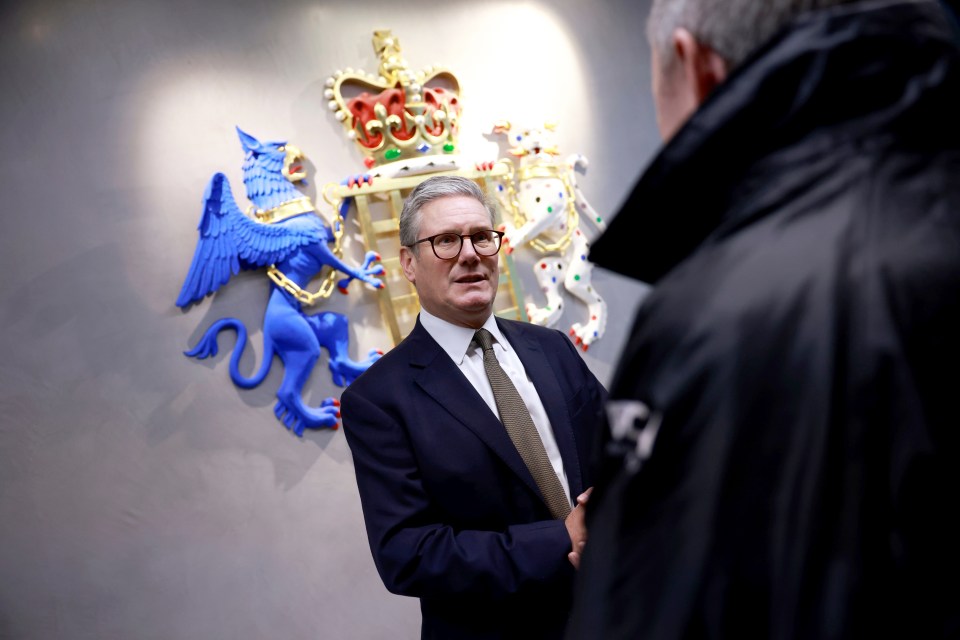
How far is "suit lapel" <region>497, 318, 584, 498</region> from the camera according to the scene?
1566 millimetres

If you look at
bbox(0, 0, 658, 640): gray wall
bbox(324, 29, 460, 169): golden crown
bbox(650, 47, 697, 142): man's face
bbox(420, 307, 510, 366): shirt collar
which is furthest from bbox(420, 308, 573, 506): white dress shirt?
bbox(324, 29, 460, 169): golden crown

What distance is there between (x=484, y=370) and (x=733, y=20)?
1077 mm

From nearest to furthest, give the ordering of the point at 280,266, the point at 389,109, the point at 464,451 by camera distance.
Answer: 1. the point at 464,451
2. the point at 280,266
3. the point at 389,109

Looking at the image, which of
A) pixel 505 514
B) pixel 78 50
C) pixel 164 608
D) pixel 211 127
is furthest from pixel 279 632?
pixel 78 50

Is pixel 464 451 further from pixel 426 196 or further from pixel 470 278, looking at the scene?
pixel 426 196

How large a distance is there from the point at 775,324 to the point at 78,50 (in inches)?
98.6

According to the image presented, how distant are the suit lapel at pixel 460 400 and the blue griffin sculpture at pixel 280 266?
3.31ft

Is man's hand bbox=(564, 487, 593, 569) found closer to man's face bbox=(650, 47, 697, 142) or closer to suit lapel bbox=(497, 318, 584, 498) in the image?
suit lapel bbox=(497, 318, 584, 498)

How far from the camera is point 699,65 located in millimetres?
665

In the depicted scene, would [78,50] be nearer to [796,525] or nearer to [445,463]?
[445,463]

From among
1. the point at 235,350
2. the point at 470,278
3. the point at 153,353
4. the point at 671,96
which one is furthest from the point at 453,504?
the point at 153,353

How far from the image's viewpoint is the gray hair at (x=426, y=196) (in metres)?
1.74

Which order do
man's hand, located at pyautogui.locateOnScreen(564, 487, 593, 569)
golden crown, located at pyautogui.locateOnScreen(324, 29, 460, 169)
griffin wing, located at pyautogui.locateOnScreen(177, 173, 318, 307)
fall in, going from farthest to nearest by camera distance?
golden crown, located at pyautogui.locateOnScreen(324, 29, 460, 169) → griffin wing, located at pyautogui.locateOnScreen(177, 173, 318, 307) → man's hand, located at pyautogui.locateOnScreen(564, 487, 593, 569)

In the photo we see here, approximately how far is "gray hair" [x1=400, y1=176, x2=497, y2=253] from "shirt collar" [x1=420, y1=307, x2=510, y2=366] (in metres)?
0.19
